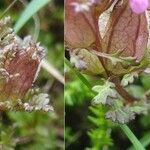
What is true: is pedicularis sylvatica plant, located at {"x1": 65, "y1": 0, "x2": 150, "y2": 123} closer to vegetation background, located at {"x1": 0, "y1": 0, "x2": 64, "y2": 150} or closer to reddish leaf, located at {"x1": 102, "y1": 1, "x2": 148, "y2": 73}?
reddish leaf, located at {"x1": 102, "y1": 1, "x2": 148, "y2": 73}

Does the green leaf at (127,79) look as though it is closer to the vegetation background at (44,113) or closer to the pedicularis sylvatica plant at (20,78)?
the pedicularis sylvatica plant at (20,78)

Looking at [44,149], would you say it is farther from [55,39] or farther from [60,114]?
[55,39]

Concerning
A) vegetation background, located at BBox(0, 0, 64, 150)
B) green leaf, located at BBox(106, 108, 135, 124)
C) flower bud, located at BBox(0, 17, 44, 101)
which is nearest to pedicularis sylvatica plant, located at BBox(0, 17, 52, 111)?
flower bud, located at BBox(0, 17, 44, 101)

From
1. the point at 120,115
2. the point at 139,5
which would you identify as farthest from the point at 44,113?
the point at 139,5

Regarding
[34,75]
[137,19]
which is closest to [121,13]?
[137,19]

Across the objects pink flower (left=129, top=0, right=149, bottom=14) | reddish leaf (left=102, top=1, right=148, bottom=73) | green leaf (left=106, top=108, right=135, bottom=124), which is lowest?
green leaf (left=106, top=108, right=135, bottom=124)

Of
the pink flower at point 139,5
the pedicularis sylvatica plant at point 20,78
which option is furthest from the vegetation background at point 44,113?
the pink flower at point 139,5

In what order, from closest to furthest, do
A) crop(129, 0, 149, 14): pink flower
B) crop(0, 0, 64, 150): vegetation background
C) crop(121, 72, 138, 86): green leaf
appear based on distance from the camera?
1. crop(129, 0, 149, 14): pink flower
2. crop(121, 72, 138, 86): green leaf
3. crop(0, 0, 64, 150): vegetation background
